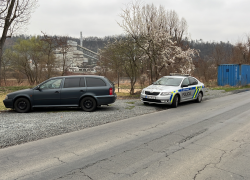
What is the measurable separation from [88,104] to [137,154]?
560cm

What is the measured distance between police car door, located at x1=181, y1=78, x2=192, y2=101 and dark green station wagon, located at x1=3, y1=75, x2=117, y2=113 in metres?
4.21

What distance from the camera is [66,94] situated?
32.2 ft

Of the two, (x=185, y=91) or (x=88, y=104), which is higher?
(x=185, y=91)

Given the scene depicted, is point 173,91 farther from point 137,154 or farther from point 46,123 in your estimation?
point 137,154

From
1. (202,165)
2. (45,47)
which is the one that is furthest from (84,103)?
(45,47)

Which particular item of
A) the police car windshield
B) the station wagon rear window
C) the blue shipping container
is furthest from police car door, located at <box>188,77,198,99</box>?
the blue shipping container

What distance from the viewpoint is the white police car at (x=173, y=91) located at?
11172 millimetres

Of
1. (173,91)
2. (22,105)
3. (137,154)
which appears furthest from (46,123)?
(173,91)

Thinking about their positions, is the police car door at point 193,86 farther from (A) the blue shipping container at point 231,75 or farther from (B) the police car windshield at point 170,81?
(A) the blue shipping container at point 231,75

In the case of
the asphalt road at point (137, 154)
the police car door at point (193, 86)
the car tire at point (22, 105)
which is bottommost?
the asphalt road at point (137, 154)

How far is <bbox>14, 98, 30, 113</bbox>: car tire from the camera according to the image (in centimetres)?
966

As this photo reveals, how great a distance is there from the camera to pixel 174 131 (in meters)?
6.76

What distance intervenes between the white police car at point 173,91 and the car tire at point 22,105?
18.4 ft

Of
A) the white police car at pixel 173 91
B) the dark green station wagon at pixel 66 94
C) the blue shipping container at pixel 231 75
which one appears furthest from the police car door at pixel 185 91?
the blue shipping container at pixel 231 75
